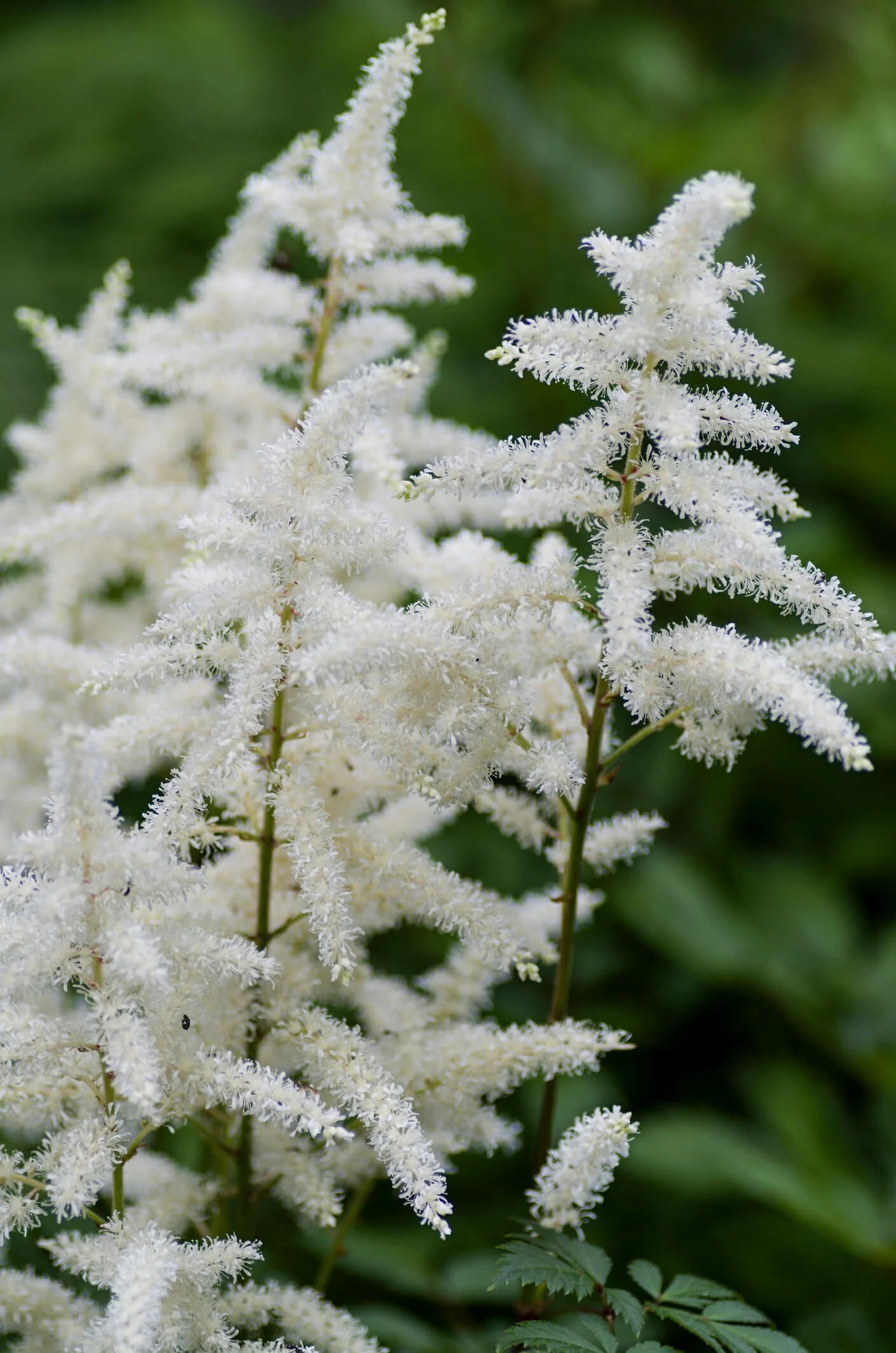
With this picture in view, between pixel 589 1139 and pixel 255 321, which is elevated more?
pixel 255 321

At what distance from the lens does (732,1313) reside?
1.29m

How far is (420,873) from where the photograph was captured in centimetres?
141

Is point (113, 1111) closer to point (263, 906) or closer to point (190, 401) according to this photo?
point (263, 906)

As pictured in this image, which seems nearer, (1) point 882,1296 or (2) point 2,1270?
(2) point 2,1270

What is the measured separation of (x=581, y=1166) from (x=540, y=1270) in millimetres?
107

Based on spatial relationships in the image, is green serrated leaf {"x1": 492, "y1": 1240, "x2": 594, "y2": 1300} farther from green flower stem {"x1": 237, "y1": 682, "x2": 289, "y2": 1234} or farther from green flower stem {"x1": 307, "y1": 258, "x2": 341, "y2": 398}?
green flower stem {"x1": 307, "y1": 258, "x2": 341, "y2": 398}

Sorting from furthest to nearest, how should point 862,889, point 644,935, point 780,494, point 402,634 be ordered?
→ point 862,889
point 644,935
point 780,494
point 402,634

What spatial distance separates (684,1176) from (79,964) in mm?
1270

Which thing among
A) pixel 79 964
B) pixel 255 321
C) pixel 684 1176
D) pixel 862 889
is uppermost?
pixel 862 889

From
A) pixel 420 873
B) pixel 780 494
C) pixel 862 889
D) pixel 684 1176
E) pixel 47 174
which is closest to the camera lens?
pixel 780 494

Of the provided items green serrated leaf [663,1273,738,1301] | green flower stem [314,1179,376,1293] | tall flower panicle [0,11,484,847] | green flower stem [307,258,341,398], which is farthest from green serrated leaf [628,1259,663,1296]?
green flower stem [307,258,341,398]

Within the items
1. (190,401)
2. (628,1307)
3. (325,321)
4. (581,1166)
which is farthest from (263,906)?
(190,401)

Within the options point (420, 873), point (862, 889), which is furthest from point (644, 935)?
point (420, 873)

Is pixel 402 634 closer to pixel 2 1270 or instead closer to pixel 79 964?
pixel 79 964
